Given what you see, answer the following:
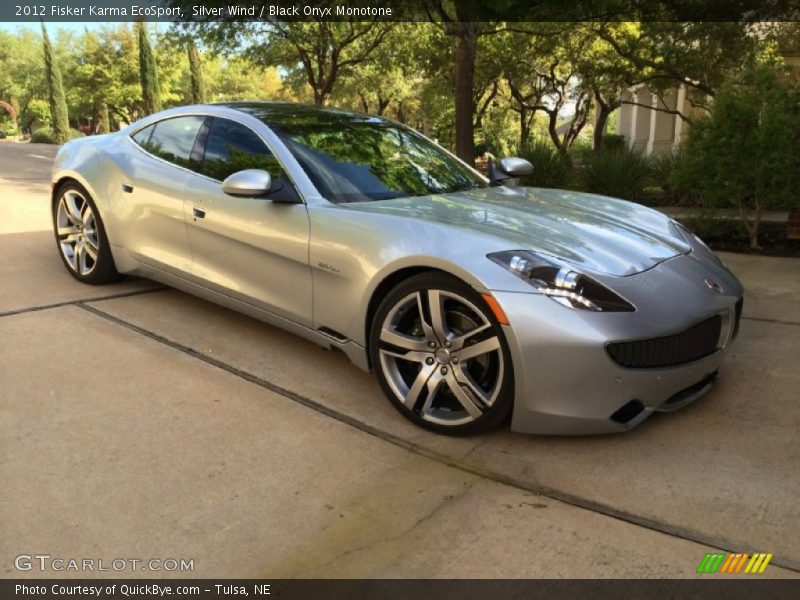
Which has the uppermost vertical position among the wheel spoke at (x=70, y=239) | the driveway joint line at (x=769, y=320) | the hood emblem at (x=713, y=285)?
the hood emblem at (x=713, y=285)

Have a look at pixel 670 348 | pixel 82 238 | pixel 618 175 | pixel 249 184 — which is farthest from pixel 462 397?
pixel 618 175

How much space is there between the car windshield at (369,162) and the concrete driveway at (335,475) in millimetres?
1045

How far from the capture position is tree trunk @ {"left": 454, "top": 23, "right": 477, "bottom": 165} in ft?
29.9

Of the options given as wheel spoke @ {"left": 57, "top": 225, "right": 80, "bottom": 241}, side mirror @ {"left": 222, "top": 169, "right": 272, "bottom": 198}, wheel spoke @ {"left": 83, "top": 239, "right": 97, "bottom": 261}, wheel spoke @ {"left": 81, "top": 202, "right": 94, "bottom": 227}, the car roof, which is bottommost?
wheel spoke @ {"left": 83, "top": 239, "right": 97, "bottom": 261}

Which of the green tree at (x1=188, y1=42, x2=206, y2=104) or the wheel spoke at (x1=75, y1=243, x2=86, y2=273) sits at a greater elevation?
the green tree at (x1=188, y1=42, x2=206, y2=104)

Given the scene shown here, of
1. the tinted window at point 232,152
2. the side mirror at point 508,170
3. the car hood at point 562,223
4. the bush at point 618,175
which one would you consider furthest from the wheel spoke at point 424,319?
the bush at point 618,175

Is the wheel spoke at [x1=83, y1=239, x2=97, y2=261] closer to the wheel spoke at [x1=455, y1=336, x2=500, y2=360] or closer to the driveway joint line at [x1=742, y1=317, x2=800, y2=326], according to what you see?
the wheel spoke at [x1=455, y1=336, x2=500, y2=360]

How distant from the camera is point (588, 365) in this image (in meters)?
2.62

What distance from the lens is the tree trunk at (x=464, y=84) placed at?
911 centimetres

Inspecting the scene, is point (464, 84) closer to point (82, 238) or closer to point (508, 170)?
point (508, 170)

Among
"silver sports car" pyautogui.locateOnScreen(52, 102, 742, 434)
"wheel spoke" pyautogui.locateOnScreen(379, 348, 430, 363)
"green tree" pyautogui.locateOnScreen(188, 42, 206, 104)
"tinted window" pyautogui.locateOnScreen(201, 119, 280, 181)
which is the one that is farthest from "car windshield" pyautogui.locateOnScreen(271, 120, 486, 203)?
"green tree" pyautogui.locateOnScreen(188, 42, 206, 104)

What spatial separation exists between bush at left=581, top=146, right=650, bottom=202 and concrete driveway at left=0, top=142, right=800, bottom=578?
644cm

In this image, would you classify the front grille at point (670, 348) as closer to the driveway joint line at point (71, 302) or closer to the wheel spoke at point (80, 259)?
the driveway joint line at point (71, 302)

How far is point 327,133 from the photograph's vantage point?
13.1 feet
